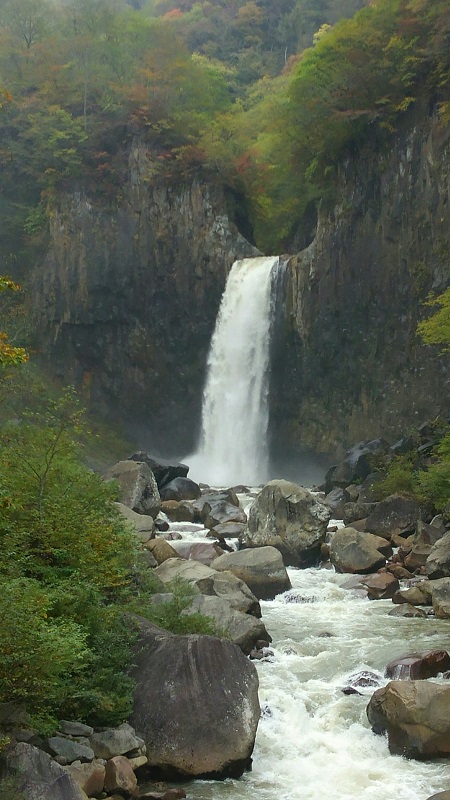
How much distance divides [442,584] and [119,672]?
7.10 meters

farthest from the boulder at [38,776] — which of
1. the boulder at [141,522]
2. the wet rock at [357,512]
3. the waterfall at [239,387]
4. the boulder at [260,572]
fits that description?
the waterfall at [239,387]

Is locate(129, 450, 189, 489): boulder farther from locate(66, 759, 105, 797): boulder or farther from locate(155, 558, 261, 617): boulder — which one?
locate(66, 759, 105, 797): boulder

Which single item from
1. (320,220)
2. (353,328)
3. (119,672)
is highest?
(320,220)

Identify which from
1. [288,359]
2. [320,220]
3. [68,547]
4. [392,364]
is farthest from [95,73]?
[68,547]

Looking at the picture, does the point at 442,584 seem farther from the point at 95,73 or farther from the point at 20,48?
the point at 20,48

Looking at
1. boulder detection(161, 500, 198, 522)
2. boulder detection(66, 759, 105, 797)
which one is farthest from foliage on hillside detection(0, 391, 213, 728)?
boulder detection(161, 500, 198, 522)

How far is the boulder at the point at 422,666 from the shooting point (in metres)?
10.0

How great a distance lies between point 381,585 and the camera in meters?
14.6

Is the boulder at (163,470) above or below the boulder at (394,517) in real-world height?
below

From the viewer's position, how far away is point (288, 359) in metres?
32.7

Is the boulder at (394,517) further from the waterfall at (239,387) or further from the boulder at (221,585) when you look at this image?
the waterfall at (239,387)

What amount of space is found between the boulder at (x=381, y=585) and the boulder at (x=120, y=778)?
25.4 ft

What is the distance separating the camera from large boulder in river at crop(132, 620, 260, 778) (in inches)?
317

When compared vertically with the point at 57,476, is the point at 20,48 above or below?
above
